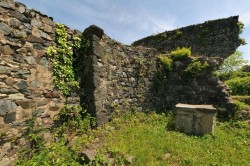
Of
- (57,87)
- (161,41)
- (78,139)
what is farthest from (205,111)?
(161,41)

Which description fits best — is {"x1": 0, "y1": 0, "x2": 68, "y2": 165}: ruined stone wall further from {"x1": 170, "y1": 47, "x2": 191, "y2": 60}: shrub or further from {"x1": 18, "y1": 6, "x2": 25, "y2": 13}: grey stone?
{"x1": 170, "y1": 47, "x2": 191, "y2": 60}: shrub

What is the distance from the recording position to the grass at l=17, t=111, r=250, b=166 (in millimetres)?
4983

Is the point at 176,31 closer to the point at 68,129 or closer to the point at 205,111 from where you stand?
the point at 205,111

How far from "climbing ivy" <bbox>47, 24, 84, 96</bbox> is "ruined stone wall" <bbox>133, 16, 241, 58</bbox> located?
1061 centimetres

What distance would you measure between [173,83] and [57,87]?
18.2 ft

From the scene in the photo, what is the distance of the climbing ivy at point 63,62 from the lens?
5.65m

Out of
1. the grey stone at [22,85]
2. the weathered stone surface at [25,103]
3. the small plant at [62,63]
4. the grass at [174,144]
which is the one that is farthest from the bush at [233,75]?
the grey stone at [22,85]

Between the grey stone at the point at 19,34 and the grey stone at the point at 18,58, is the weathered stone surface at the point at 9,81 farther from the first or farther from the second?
the grey stone at the point at 19,34

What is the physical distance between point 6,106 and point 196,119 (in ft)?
17.7

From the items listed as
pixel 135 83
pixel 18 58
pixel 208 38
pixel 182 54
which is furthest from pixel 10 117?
pixel 208 38

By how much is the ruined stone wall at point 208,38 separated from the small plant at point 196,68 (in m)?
5.61

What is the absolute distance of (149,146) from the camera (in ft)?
19.3

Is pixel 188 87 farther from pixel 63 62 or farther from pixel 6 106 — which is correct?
pixel 6 106

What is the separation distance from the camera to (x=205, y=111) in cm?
708
